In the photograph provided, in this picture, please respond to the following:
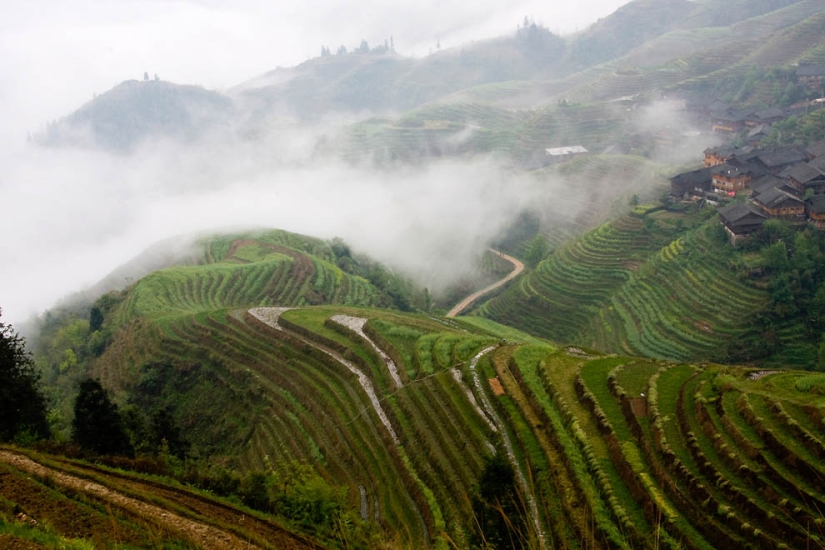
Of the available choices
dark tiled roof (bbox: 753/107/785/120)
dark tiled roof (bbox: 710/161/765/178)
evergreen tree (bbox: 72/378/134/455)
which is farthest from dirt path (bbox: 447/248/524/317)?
evergreen tree (bbox: 72/378/134/455)

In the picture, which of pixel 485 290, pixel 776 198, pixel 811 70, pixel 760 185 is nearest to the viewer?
pixel 776 198

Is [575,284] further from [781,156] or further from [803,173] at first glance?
[781,156]

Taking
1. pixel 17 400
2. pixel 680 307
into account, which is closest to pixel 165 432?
pixel 17 400

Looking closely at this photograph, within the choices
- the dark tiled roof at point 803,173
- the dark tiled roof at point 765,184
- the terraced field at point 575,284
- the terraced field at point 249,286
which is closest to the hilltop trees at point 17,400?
the terraced field at point 249,286

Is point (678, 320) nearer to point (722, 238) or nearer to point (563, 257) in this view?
point (722, 238)

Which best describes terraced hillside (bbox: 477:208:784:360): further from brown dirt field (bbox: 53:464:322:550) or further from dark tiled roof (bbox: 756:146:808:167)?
brown dirt field (bbox: 53:464:322:550)

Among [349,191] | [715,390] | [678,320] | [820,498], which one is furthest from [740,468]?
[349,191]
